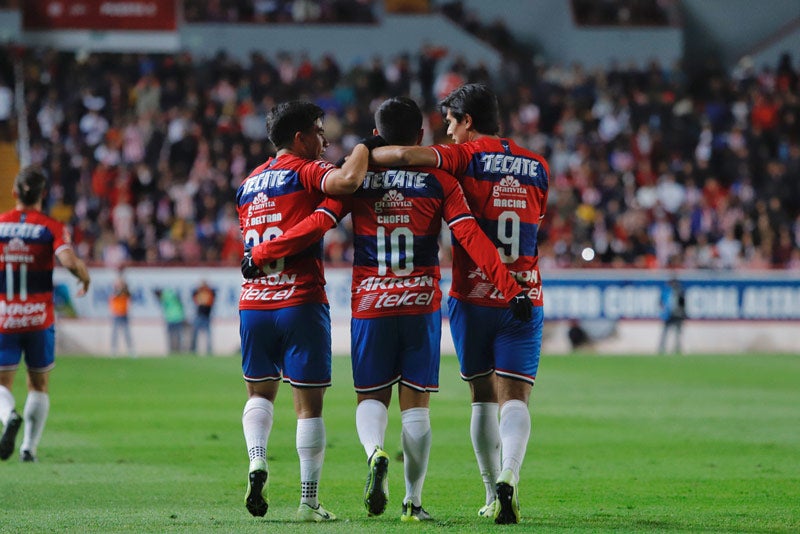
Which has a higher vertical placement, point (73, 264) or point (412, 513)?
point (73, 264)

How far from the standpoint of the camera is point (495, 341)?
7.65 meters

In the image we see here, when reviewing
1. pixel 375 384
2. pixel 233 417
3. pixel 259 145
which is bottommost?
pixel 233 417


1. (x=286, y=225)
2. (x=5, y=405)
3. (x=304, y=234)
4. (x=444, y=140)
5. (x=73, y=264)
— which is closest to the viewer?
(x=304, y=234)

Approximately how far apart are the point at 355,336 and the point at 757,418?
8652 mm

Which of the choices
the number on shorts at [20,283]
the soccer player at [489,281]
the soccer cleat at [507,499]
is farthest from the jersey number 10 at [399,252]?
the number on shorts at [20,283]

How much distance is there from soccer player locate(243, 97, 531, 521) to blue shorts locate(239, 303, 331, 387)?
0.20 meters

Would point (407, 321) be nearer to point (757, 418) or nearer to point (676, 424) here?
point (676, 424)

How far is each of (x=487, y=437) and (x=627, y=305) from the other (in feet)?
73.6

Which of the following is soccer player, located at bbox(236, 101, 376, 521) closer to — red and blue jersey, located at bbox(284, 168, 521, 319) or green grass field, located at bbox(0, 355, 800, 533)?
red and blue jersey, located at bbox(284, 168, 521, 319)

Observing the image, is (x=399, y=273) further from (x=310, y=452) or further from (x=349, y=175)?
(x=310, y=452)

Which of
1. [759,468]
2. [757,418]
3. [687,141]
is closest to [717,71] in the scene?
[687,141]

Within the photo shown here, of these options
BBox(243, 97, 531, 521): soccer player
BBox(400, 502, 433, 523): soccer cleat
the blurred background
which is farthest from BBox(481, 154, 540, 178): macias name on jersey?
the blurred background

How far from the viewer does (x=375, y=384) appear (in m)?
A: 7.46

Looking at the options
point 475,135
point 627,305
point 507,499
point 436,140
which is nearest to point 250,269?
point 475,135
